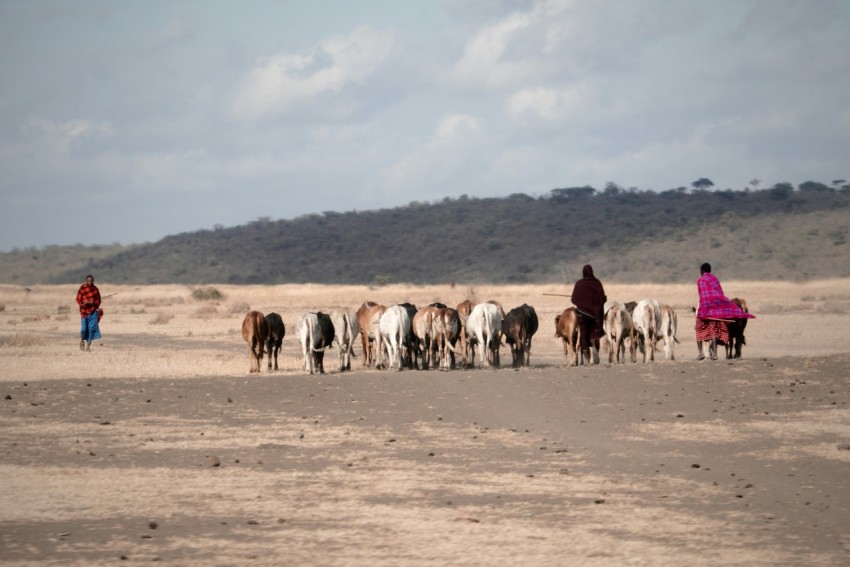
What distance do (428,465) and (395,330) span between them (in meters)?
11.1

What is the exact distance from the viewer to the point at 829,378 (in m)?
17.8

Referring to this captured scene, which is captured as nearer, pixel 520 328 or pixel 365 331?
pixel 520 328

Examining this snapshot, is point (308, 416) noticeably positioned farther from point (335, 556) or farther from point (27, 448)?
point (335, 556)

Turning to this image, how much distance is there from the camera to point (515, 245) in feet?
319

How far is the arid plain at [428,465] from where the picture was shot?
322 inches

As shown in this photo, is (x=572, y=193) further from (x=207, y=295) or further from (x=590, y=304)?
(x=590, y=304)

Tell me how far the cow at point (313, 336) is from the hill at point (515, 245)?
59.4m

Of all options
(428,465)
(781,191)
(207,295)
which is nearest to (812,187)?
(781,191)

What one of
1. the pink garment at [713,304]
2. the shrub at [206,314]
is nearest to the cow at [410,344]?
the pink garment at [713,304]

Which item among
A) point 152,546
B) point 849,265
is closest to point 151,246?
point 849,265

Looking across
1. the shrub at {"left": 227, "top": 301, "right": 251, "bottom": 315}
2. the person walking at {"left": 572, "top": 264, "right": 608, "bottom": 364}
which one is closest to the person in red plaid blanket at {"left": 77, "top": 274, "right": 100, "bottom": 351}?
the person walking at {"left": 572, "top": 264, "right": 608, "bottom": 364}

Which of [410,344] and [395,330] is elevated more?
[395,330]

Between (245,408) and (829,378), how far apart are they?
340 inches

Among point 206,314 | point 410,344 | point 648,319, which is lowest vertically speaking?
point 410,344
